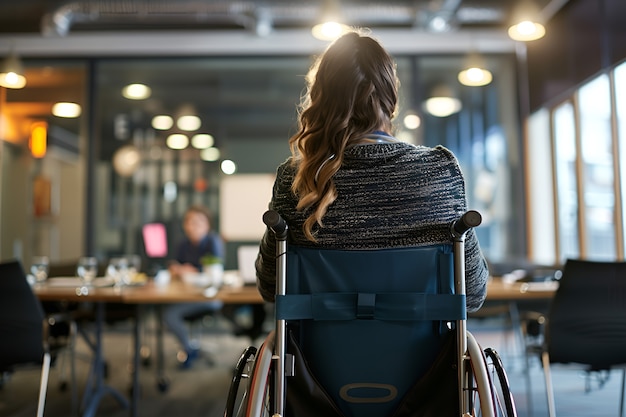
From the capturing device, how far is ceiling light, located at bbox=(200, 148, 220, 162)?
701 cm

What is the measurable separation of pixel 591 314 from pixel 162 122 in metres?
5.60

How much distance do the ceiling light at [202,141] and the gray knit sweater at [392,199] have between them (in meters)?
5.77

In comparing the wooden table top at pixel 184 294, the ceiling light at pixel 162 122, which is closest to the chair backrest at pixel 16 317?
the wooden table top at pixel 184 294

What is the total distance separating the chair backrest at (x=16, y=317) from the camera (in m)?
2.59

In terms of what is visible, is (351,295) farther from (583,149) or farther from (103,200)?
(103,200)

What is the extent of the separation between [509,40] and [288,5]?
2710mm

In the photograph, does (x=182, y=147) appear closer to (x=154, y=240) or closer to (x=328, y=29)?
(x=154, y=240)

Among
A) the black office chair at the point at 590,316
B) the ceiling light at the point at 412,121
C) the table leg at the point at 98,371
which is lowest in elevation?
the table leg at the point at 98,371

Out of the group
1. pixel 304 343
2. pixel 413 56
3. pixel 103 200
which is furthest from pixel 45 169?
pixel 304 343

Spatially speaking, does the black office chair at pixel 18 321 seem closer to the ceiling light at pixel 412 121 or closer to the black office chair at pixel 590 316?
the black office chair at pixel 590 316

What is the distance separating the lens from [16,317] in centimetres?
261

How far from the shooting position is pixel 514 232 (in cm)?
695

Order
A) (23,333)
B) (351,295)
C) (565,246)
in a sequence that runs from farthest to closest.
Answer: (565,246), (23,333), (351,295)

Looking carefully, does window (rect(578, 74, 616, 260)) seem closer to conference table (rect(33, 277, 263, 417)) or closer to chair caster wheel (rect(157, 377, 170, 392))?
conference table (rect(33, 277, 263, 417))
